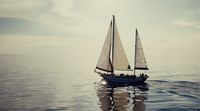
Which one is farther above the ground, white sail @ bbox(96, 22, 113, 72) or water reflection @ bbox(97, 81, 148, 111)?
white sail @ bbox(96, 22, 113, 72)

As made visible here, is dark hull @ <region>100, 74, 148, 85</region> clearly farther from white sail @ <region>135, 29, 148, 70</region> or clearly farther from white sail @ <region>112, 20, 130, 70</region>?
white sail @ <region>135, 29, 148, 70</region>

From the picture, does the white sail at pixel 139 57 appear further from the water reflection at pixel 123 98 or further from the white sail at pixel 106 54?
the white sail at pixel 106 54

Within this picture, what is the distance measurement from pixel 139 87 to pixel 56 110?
3764cm

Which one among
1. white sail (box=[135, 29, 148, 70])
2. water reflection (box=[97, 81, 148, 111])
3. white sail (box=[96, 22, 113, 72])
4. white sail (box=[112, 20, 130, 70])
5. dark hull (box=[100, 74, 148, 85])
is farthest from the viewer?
white sail (box=[135, 29, 148, 70])

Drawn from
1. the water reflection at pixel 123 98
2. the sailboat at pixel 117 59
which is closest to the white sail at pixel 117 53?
the sailboat at pixel 117 59

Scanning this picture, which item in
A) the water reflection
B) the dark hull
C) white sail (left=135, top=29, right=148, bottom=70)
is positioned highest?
white sail (left=135, top=29, right=148, bottom=70)

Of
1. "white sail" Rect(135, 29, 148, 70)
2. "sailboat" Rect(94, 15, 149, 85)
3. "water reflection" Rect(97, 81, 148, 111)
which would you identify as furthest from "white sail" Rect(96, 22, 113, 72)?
"white sail" Rect(135, 29, 148, 70)

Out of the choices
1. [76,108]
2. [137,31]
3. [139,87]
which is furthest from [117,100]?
[137,31]

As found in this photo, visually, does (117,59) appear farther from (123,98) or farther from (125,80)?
(123,98)

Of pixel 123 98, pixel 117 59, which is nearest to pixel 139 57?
pixel 117 59

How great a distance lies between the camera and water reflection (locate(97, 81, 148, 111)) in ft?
189

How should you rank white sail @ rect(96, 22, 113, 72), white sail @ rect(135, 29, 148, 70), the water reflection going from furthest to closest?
1. white sail @ rect(135, 29, 148, 70)
2. white sail @ rect(96, 22, 113, 72)
3. the water reflection

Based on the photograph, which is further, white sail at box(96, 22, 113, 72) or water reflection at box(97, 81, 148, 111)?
white sail at box(96, 22, 113, 72)

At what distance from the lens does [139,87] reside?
285 feet
